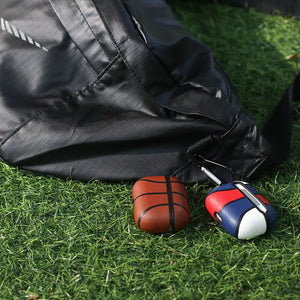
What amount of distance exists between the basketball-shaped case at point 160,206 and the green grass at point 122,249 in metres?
0.09

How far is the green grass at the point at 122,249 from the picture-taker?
187cm

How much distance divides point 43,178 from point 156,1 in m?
1.49

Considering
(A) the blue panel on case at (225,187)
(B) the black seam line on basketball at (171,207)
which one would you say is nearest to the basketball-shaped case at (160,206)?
(B) the black seam line on basketball at (171,207)

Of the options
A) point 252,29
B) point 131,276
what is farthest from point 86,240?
point 252,29

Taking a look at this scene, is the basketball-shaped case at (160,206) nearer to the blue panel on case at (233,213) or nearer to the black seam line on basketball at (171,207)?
the black seam line on basketball at (171,207)

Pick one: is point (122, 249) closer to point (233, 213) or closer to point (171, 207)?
point (171, 207)

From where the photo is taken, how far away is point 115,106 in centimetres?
236

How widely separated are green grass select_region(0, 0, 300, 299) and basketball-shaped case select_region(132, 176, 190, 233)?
0.29 ft

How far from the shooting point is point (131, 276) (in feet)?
6.26

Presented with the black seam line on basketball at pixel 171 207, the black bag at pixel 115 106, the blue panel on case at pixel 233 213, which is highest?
the black bag at pixel 115 106

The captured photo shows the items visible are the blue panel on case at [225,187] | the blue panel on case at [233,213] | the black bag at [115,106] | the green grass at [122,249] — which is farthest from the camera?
the black bag at [115,106]

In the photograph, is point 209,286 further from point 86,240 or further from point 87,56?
point 87,56

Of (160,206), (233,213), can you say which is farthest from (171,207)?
(233,213)

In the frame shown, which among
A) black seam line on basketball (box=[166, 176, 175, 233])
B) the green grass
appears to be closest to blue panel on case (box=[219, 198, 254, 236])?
the green grass
